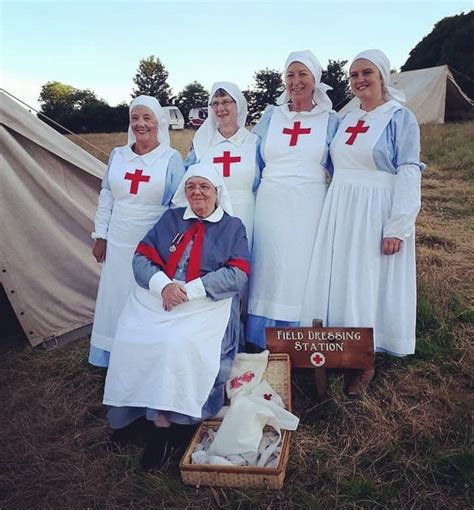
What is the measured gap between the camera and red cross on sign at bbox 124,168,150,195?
10.4 feet

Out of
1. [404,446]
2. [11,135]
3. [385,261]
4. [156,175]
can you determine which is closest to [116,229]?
[156,175]

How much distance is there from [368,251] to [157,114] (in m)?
1.47

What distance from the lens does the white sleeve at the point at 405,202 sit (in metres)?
2.71

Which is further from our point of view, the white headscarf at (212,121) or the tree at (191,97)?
the tree at (191,97)

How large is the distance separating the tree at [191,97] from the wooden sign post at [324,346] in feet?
110

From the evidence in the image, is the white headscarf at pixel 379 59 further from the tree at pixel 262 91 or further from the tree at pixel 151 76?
the tree at pixel 151 76

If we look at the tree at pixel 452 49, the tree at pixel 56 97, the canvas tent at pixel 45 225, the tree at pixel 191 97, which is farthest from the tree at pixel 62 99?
the canvas tent at pixel 45 225

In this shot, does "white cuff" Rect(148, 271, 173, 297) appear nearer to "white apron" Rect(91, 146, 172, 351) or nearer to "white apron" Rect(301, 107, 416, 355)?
"white apron" Rect(91, 146, 172, 351)

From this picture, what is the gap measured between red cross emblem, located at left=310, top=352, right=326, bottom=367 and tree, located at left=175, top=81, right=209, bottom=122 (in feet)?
111

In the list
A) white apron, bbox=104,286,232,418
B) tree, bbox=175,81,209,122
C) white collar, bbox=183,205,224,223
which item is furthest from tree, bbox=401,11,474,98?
white apron, bbox=104,286,232,418

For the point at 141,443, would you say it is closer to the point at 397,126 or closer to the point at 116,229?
the point at 116,229

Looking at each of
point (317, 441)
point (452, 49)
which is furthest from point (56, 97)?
point (317, 441)

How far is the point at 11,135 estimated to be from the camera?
149 inches

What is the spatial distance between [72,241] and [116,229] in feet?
3.63
